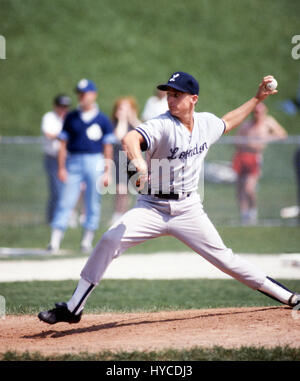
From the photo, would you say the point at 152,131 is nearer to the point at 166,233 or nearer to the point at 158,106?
the point at 166,233

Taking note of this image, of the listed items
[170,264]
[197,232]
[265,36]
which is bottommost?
[170,264]

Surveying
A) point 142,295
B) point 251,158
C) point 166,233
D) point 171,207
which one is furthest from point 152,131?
point 251,158

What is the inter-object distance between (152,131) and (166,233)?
878mm

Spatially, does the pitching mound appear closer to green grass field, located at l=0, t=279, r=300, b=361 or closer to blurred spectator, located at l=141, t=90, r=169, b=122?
green grass field, located at l=0, t=279, r=300, b=361

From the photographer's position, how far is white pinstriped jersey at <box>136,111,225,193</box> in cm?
567

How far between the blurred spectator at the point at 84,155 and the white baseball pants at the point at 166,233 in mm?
4874

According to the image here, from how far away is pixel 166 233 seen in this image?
19.4ft

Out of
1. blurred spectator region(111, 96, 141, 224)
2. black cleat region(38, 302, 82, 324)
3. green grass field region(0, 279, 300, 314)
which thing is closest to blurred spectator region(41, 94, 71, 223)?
blurred spectator region(111, 96, 141, 224)

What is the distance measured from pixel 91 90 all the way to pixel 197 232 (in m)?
5.41

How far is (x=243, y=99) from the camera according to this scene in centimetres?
2175

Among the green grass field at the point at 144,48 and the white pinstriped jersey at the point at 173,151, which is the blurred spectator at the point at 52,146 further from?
the white pinstriped jersey at the point at 173,151

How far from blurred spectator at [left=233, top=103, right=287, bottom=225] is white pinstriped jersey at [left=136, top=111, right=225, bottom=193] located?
7619 millimetres
